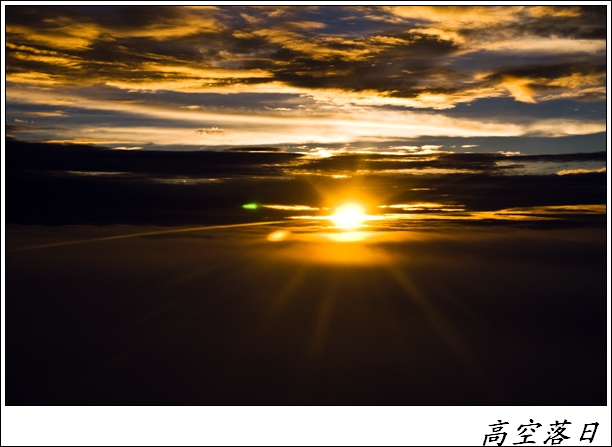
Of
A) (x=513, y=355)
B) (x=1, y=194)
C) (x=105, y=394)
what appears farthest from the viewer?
(x=513, y=355)

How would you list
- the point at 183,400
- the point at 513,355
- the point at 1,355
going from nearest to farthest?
the point at 1,355 → the point at 183,400 → the point at 513,355

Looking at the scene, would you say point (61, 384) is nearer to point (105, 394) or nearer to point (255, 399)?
point (105, 394)

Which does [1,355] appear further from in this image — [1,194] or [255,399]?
[255,399]

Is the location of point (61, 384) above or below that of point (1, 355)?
above

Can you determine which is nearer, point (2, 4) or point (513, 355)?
point (2, 4)

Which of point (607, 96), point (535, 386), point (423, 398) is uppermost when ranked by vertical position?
point (607, 96)

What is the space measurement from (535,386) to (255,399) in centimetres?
1173

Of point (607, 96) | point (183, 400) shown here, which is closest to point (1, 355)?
point (183, 400)

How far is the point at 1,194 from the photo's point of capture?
43.9 ft

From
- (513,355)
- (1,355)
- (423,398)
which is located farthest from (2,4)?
(513,355)

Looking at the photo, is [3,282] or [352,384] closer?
[3,282]

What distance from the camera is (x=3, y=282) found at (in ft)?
42.4

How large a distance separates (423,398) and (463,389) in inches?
66.1

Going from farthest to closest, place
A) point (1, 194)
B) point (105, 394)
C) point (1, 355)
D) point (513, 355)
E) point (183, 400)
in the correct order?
point (513, 355) < point (183, 400) < point (105, 394) < point (1, 194) < point (1, 355)
